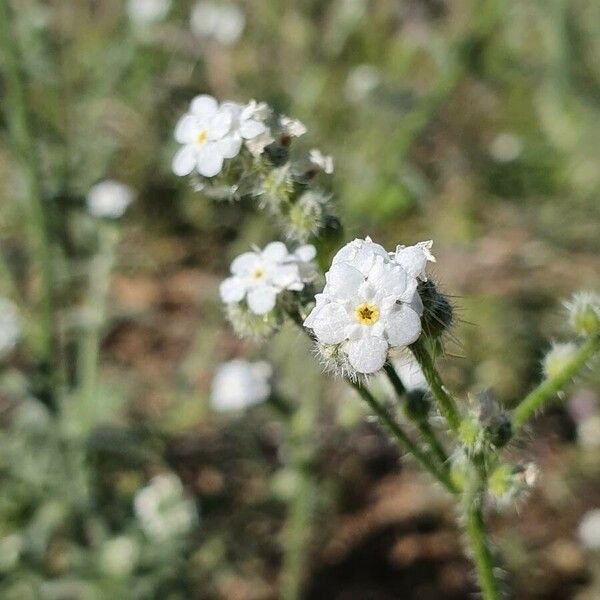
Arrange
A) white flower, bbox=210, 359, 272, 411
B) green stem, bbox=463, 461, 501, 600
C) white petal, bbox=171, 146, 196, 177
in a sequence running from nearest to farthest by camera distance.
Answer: green stem, bbox=463, 461, 501, 600
white petal, bbox=171, 146, 196, 177
white flower, bbox=210, 359, 272, 411

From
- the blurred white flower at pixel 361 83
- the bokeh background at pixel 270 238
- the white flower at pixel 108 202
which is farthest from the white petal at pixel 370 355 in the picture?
the blurred white flower at pixel 361 83

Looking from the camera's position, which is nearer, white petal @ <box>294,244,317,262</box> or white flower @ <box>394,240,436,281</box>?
white flower @ <box>394,240,436,281</box>

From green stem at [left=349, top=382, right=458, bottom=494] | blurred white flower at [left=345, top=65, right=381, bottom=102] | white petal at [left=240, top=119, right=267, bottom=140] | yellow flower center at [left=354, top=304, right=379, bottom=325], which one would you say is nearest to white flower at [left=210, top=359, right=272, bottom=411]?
green stem at [left=349, top=382, right=458, bottom=494]

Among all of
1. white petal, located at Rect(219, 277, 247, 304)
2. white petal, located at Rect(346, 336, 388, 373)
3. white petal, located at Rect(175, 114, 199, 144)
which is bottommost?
white petal, located at Rect(346, 336, 388, 373)

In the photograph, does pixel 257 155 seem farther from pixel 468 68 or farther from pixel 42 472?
pixel 468 68

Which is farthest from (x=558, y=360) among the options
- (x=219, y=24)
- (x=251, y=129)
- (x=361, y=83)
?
(x=219, y=24)

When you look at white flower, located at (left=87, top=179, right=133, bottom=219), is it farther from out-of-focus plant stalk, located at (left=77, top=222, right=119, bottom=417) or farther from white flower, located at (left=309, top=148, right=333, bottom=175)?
white flower, located at (left=309, top=148, right=333, bottom=175)

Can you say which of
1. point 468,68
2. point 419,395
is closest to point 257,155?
point 419,395
